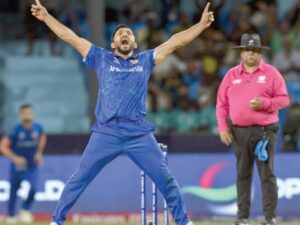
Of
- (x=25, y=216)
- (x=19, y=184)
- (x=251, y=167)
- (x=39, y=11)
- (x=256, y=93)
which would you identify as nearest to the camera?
(x=39, y=11)

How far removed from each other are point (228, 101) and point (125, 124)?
208cm

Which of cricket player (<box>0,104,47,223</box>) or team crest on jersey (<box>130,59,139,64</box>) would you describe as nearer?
team crest on jersey (<box>130,59,139,64</box>)

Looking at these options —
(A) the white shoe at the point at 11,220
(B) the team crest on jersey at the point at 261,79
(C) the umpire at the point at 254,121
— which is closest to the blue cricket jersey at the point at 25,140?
(A) the white shoe at the point at 11,220

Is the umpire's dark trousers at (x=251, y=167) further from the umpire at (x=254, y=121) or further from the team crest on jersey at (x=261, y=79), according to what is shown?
the team crest on jersey at (x=261, y=79)

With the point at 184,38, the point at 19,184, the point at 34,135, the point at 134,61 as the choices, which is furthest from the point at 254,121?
the point at 34,135

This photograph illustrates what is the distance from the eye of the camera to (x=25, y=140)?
17938 mm

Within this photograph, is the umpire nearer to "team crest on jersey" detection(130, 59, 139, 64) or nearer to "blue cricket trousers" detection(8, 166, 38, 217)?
"team crest on jersey" detection(130, 59, 139, 64)

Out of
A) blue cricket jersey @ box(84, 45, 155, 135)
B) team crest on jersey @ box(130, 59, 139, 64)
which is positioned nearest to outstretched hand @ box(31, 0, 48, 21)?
blue cricket jersey @ box(84, 45, 155, 135)

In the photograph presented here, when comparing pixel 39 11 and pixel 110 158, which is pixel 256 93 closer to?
pixel 110 158

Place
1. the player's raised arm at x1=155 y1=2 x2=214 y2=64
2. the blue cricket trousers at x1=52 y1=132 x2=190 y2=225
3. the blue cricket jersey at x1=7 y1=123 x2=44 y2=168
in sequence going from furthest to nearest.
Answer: the blue cricket jersey at x1=7 y1=123 x2=44 y2=168, the player's raised arm at x1=155 y1=2 x2=214 y2=64, the blue cricket trousers at x1=52 y1=132 x2=190 y2=225

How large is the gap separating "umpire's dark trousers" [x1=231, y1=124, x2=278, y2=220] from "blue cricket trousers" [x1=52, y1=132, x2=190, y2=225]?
166cm

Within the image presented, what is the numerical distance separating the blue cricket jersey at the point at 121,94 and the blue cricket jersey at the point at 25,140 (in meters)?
6.62

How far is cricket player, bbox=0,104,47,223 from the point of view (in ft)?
56.6

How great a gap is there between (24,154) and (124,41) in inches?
271
